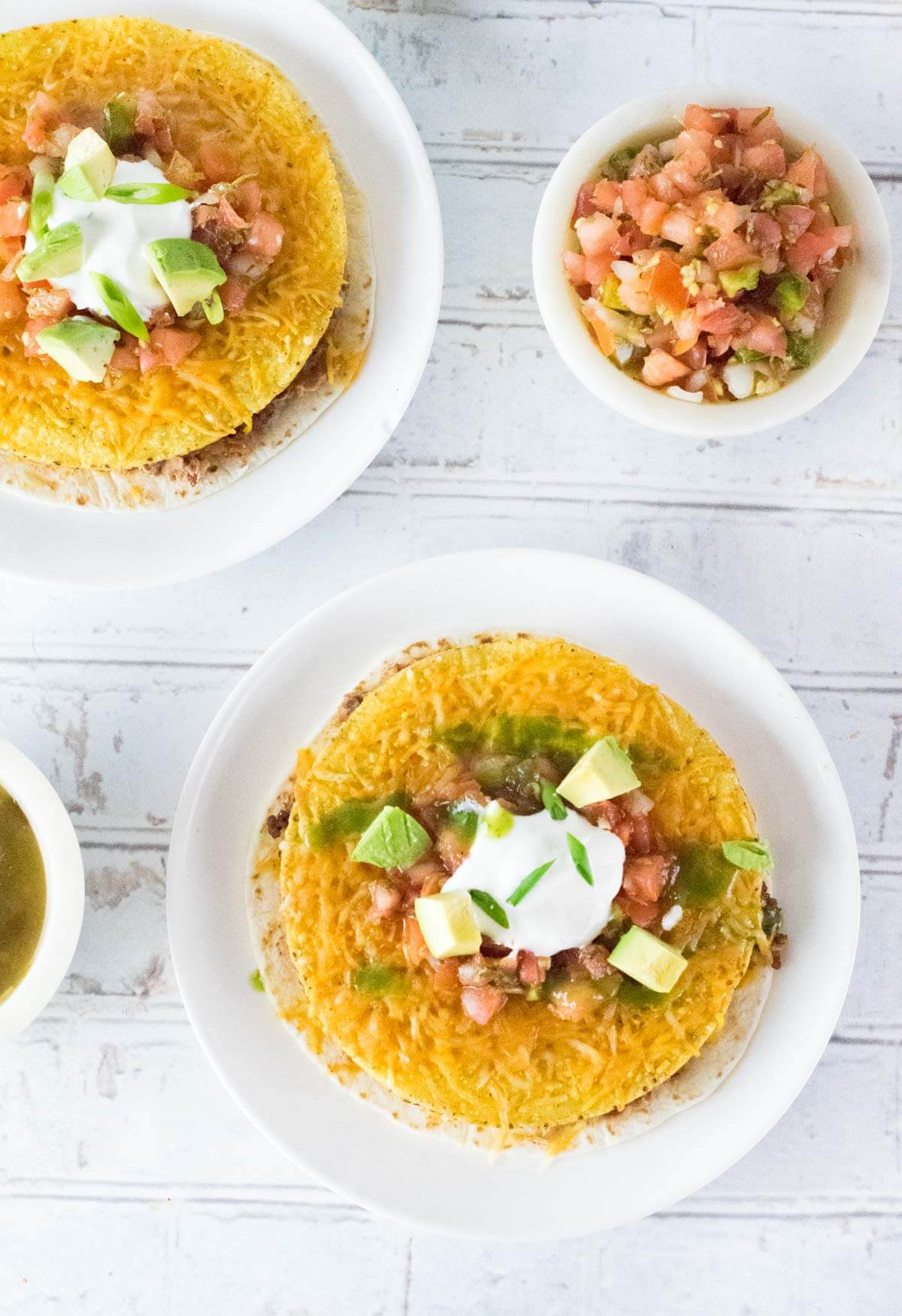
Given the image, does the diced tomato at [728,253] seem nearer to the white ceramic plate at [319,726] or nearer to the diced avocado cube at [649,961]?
the white ceramic plate at [319,726]

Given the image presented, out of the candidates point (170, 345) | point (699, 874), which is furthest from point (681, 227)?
point (699, 874)

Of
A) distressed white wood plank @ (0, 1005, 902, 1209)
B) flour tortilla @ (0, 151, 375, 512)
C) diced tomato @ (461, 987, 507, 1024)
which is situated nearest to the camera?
diced tomato @ (461, 987, 507, 1024)

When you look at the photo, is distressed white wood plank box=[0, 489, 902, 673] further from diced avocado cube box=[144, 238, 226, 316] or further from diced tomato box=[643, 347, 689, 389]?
diced avocado cube box=[144, 238, 226, 316]

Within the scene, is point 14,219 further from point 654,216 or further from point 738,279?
A: point 738,279

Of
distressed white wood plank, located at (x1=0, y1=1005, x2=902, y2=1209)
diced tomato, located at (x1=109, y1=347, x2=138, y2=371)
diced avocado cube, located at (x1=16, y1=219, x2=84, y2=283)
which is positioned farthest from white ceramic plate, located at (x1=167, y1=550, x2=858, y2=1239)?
diced avocado cube, located at (x1=16, y1=219, x2=84, y2=283)

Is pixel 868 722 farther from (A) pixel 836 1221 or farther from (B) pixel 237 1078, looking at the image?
(B) pixel 237 1078

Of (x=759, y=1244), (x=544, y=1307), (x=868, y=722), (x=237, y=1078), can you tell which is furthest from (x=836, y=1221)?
(x=237, y=1078)

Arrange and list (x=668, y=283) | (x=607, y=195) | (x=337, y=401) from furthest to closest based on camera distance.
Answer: (x=337, y=401)
(x=607, y=195)
(x=668, y=283)
